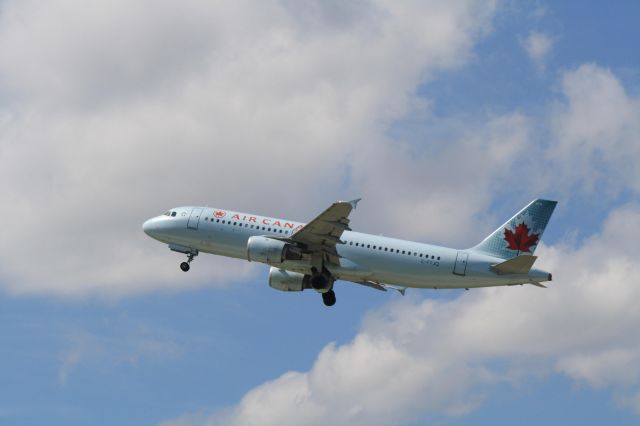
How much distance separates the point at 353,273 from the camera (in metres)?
65.8

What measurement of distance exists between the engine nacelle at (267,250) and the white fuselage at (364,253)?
0.99m

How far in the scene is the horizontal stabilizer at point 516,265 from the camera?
6134cm

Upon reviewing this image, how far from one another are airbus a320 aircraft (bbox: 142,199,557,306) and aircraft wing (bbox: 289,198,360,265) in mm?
67

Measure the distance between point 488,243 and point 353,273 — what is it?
984 cm

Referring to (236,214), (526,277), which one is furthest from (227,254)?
(526,277)

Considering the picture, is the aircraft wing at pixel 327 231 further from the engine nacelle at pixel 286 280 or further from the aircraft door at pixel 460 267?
the aircraft door at pixel 460 267

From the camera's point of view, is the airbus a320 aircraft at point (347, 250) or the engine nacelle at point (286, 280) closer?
the airbus a320 aircraft at point (347, 250)

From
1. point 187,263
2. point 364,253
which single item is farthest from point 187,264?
point 364,253

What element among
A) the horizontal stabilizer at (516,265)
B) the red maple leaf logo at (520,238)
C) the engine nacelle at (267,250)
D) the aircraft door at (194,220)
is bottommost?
the horizontal stabilizer at (516,265)

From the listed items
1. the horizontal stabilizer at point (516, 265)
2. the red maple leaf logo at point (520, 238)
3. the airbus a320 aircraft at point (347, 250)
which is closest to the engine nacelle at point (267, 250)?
the airbus a320 aircraft at point (347, 250)

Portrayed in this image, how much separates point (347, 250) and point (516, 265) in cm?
1175

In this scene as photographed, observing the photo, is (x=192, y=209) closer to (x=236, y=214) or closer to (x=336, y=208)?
(x=236, y=214)

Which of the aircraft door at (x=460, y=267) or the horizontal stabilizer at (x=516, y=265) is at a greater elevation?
the aircraft door at (x=460, y=267)

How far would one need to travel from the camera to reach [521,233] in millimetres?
66938
